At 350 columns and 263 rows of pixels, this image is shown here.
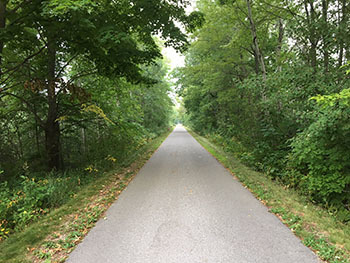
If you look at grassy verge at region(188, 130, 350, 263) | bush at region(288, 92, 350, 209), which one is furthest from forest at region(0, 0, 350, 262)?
grassy verge at region(188, 130, 350, 263)

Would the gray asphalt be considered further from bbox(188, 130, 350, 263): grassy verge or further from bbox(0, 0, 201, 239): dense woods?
bbox(0, 0, 201, 239): dense woods

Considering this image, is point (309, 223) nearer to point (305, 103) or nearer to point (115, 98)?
point (305, 103)

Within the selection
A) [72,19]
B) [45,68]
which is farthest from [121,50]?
[45,68]

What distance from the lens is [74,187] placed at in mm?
5277

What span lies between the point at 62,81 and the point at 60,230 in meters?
4.04

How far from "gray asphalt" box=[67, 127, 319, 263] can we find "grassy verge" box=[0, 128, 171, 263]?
0.21 m

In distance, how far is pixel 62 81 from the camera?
17.2 feet

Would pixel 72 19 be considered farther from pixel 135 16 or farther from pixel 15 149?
pixel 15 149

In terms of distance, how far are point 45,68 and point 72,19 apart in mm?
3755

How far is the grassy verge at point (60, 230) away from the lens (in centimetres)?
265

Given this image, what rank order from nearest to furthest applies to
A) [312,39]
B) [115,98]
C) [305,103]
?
[305,103]
[312,39]
[115,98]

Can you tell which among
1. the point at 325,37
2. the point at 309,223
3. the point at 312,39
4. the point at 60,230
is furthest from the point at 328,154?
the point at 60,230

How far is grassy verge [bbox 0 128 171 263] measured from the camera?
2.65 metres

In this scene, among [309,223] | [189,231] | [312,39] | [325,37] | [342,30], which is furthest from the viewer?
[312,39]
